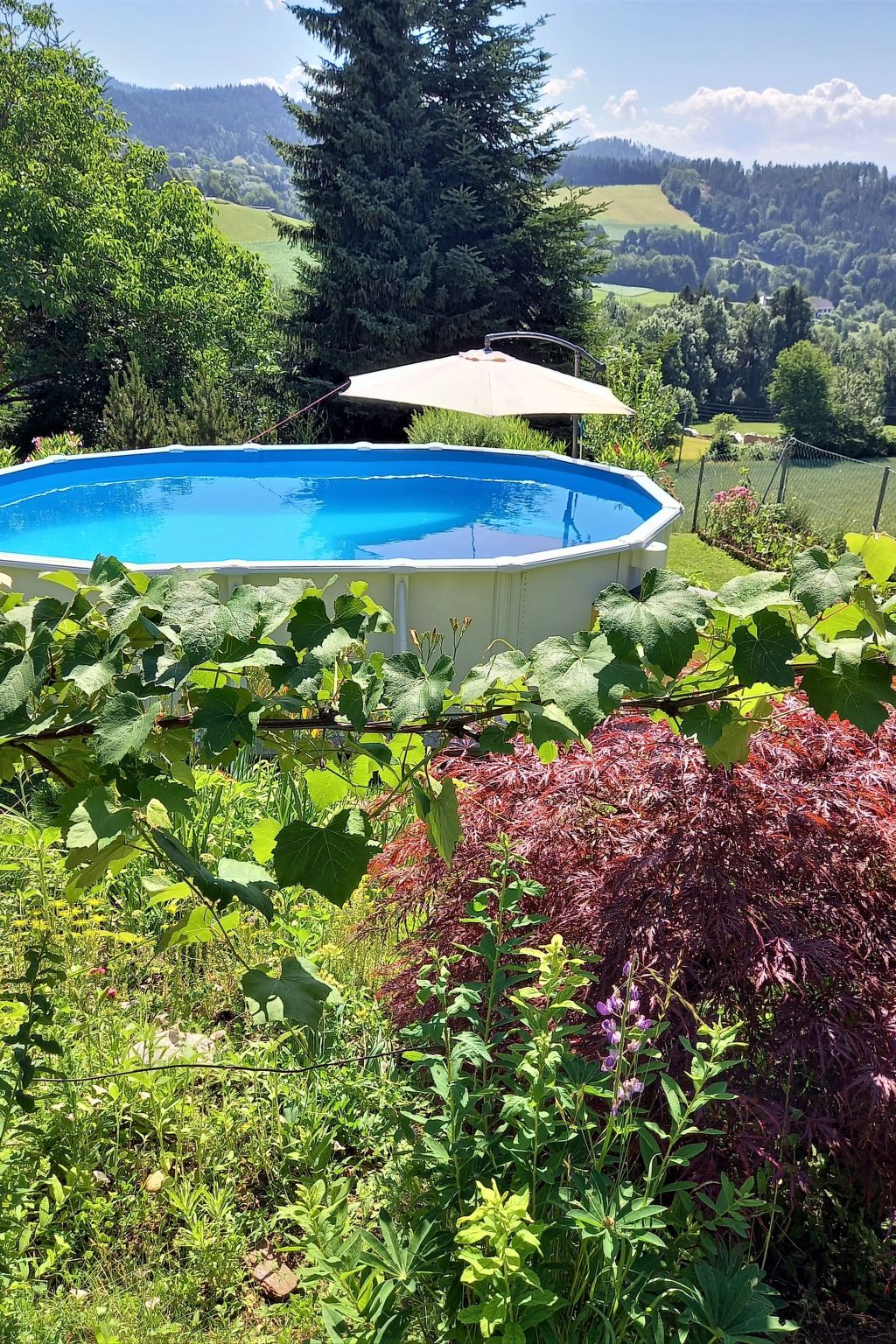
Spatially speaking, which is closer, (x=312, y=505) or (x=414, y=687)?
(x=414, y=687)

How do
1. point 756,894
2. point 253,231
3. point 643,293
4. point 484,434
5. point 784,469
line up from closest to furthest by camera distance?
point 756,894 < point 484,434 < point 784,469 < point 253,231 < point 643,293

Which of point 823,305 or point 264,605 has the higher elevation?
point 264,605

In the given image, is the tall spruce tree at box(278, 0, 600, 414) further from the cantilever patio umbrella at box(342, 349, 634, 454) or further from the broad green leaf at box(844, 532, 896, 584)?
the broad green leaf at box(844, 532, 896, 584)

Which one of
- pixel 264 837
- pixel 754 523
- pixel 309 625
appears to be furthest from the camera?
pixel 754 523

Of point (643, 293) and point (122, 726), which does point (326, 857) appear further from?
point (643, 293)

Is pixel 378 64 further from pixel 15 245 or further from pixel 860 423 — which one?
pixel 860 423

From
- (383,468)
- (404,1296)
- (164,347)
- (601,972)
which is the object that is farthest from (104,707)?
(164,347)

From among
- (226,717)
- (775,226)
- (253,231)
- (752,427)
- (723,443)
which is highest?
(775,226)

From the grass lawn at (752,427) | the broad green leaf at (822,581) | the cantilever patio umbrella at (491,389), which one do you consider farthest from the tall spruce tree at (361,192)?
the grass lawn at (752,427)

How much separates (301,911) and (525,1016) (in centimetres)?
127

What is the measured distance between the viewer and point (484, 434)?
11.7 m

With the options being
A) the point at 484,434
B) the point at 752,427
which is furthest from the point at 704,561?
the point at 752,427

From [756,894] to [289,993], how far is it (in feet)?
3.19

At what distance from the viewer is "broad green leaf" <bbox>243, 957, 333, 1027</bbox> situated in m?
1.17
